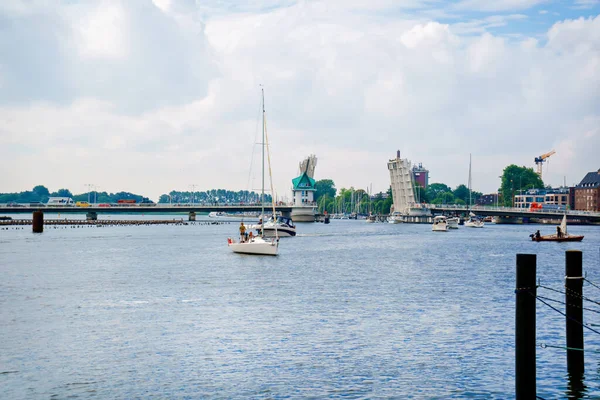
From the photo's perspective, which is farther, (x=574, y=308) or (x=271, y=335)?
(x=271, y=335)

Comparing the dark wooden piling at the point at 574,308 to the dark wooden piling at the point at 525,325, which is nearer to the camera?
the dark wooden piling at the point at 525,325

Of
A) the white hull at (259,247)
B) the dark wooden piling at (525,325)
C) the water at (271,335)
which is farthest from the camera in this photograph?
the white hull at (259,247)

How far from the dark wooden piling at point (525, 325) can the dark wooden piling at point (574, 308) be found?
9.14 feet

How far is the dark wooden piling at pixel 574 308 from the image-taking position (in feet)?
61.2

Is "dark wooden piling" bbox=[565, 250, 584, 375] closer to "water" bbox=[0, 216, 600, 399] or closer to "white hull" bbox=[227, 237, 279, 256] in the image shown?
"water" bbox=[0, 216, 600, 399]

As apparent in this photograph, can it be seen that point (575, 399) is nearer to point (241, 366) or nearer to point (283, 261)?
point (241, 366)

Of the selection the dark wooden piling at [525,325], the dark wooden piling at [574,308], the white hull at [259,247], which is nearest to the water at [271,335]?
the dark wooden piling at [574,308]

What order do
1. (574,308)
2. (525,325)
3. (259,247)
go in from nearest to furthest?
(525,325)
(574,308)
(259,247)

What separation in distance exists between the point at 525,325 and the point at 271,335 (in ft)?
47.9

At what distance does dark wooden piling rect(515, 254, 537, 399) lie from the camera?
15.9 metres

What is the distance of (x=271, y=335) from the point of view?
2944 centimetres

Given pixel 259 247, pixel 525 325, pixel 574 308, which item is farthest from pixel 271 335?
pixel 259 247

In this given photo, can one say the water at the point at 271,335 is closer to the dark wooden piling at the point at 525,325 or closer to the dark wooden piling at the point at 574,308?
the dark wooden piling at the point at 574,308

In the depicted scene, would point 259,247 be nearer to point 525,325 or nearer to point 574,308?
point 574,308
